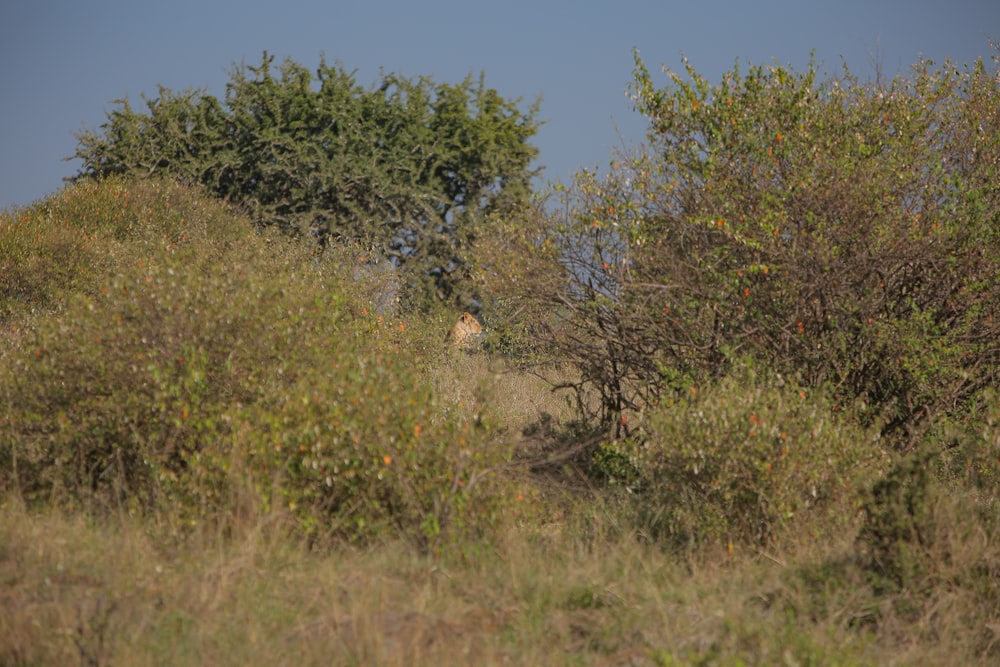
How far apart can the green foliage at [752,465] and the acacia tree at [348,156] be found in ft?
56.0

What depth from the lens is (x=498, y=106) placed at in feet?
88.5

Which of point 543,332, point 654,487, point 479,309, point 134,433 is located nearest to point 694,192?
point 543,332

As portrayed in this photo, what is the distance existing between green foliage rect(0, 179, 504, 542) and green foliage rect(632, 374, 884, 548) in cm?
161

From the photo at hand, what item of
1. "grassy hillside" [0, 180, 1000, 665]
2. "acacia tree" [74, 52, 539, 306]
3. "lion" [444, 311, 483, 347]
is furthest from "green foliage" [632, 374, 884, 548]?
"acacia tree" [74, 52, 539, 306]

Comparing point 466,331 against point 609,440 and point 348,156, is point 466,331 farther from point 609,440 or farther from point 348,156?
point 609,440

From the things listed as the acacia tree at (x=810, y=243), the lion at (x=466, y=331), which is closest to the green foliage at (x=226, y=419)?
the acacia tree at (x=810, y=243)

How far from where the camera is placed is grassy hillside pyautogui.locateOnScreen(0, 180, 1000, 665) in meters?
5.98

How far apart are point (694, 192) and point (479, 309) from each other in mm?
16368

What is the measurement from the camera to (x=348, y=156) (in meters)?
25.5

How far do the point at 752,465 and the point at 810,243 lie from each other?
2.53m

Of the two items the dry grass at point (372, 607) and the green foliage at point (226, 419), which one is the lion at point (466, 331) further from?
the dry grass at point (372, 607)

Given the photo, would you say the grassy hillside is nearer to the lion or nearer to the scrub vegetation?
the scrub vegetation

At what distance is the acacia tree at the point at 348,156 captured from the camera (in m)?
25.6

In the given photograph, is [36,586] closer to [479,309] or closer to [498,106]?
[479,309]
